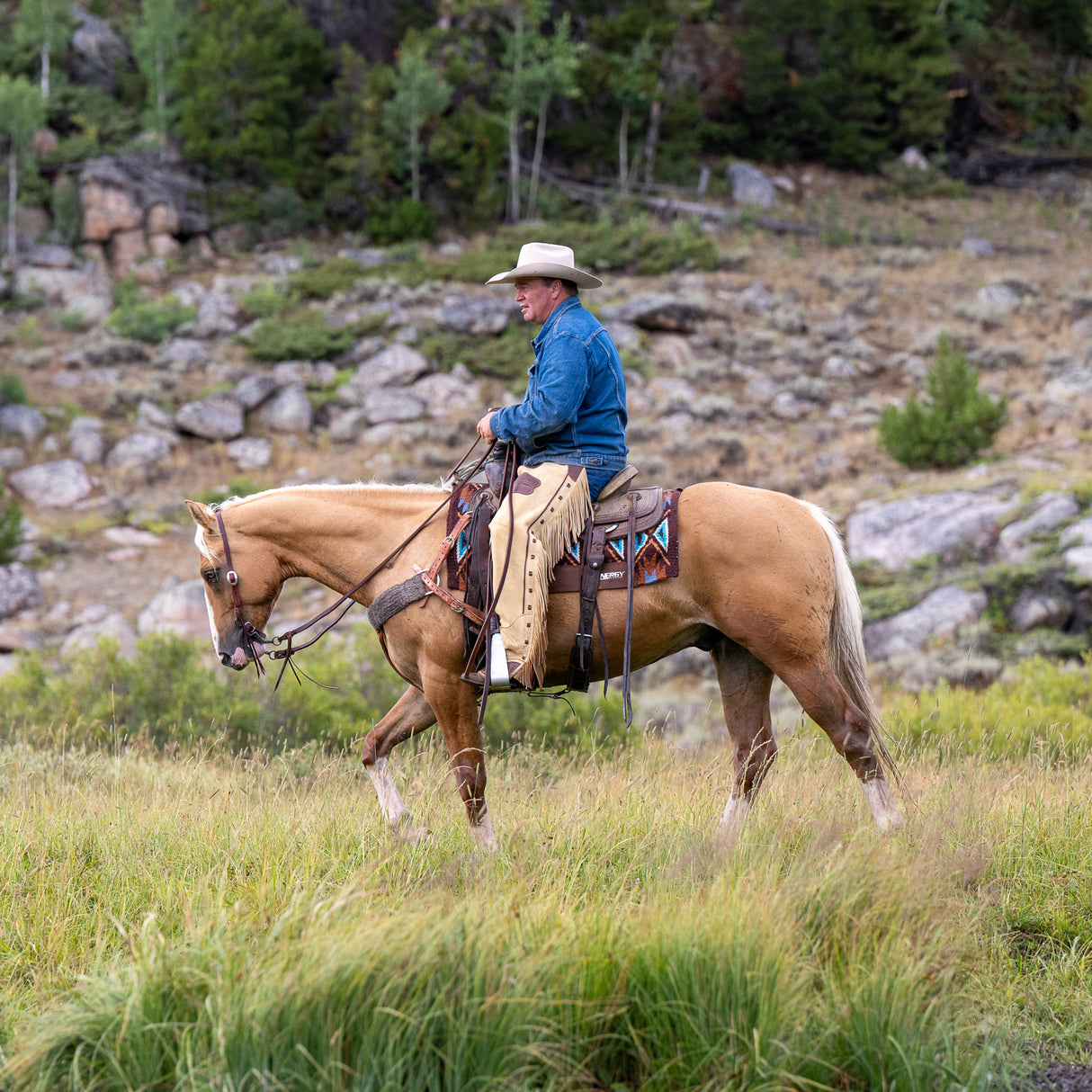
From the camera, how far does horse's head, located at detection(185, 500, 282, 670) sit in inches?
203

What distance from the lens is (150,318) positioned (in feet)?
87.3

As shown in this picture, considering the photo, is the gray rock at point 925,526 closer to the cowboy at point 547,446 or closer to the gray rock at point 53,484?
the cowboy at point 547,446


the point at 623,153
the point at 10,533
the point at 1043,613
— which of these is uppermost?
the point at 623,153

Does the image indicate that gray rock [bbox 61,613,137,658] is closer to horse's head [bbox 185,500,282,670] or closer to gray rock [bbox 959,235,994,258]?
horse's head [bbox 185,500,282,670]

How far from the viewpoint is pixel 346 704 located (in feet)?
31.8

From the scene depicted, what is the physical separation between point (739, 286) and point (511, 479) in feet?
88.3

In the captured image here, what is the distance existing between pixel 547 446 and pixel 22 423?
1944cm

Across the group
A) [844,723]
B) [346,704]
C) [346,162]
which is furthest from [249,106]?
[844,723]

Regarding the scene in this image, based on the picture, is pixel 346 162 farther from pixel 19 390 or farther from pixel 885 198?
pixel 885 198

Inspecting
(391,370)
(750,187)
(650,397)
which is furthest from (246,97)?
(650,397)

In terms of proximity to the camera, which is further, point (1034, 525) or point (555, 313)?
point (1034, 525)

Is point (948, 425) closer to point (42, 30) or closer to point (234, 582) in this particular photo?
point (234, 582)

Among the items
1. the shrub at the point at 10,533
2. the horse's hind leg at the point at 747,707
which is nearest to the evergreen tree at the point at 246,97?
the shrub at the point at 10,533

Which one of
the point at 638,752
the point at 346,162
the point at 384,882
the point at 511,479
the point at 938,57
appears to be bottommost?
the point at 638,752
